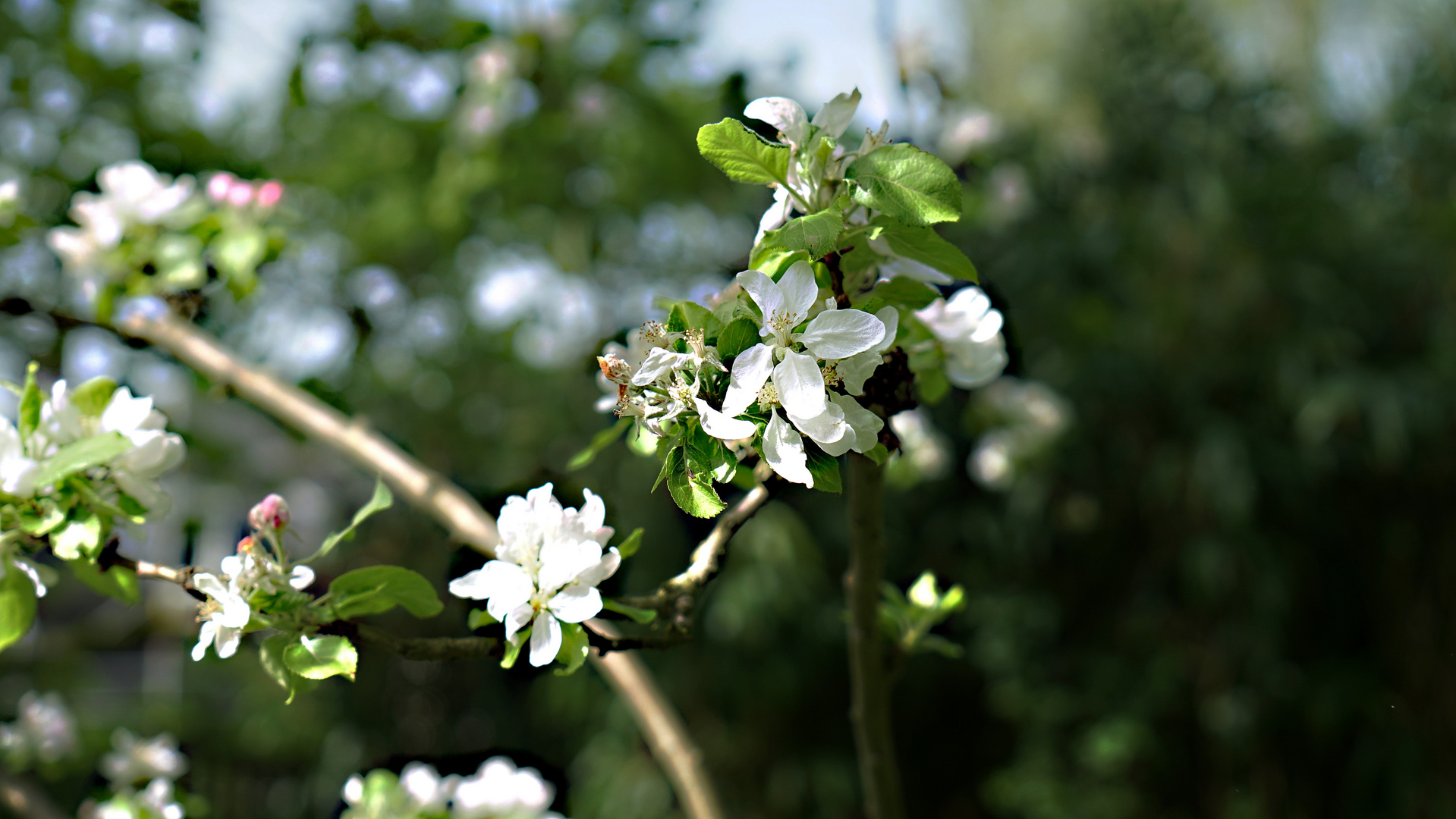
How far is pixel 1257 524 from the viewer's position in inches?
94.0

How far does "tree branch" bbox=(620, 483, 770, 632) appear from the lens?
46 centimetres

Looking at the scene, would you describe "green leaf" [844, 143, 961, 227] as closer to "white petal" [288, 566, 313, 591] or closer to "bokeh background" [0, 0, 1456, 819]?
"white petal" [288, 566, 313, 591]

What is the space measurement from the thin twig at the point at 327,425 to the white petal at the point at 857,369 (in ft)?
1.07

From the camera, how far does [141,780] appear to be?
0.84 metres

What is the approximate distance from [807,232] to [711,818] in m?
0.50

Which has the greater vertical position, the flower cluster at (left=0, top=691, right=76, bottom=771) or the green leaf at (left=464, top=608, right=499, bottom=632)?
the green leaf at (left=464, top=608, right=499, bottom=632)

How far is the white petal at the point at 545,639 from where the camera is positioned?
0.40 meters

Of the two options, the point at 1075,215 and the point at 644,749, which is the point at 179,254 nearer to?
the point at 644,749

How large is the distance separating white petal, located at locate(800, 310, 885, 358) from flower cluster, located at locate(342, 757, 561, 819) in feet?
1.54

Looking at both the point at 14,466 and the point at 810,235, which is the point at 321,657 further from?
the point at 810,235

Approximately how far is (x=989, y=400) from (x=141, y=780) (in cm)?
143

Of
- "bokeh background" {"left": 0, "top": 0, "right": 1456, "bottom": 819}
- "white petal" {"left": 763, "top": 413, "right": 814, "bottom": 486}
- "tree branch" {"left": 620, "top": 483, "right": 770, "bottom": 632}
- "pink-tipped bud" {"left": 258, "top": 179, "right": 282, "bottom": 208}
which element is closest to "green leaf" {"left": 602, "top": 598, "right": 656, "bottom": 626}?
"tree branch" {"left": 620, "top": 483, "right": 770, "bottom": 632}

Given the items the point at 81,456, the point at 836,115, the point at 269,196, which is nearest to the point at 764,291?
the point at 836,115

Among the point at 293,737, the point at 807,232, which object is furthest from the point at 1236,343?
the point at 293,737
